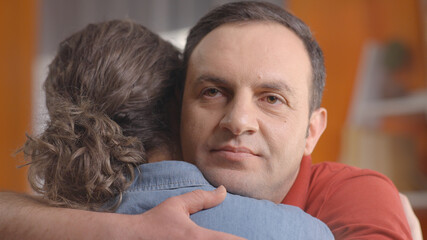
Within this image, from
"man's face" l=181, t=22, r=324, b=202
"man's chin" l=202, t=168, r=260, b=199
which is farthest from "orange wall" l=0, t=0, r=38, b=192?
"man's chin" l=202, t=168, r=260, b=199

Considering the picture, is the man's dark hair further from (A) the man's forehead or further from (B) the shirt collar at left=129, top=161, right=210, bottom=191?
(B) the shirt collar at left=129, top=161, right=210, bottom=191

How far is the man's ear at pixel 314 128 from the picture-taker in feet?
4.00

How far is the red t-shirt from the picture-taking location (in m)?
0.92

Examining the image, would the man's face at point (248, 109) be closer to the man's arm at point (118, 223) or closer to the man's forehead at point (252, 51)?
the man's forehead at point (252, 51)

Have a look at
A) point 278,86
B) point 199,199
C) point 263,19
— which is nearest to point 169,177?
point 199,199

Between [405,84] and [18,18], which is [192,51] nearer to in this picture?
[405,84]

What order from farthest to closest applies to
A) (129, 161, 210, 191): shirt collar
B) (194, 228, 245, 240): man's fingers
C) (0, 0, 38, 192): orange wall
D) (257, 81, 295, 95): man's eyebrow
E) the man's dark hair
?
(0, 0, 38, 192): orange wall → the man's dark hair → (257, 81, 295, 95): man's eyebrow → (129, 161, 210, 191): shirt collar → (194, 228, 245, 240): man's fingers

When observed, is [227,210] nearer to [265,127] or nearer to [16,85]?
[265,127]

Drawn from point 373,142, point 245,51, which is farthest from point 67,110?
point 373,142

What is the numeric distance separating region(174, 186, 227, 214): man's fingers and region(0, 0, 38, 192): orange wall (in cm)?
343

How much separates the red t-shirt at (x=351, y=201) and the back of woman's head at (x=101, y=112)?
37cm

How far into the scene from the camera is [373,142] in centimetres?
274

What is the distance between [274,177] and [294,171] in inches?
4.1

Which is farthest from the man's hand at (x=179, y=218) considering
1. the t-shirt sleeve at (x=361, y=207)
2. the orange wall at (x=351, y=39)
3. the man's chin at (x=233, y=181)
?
the orange wall at (x=351, y=39)
